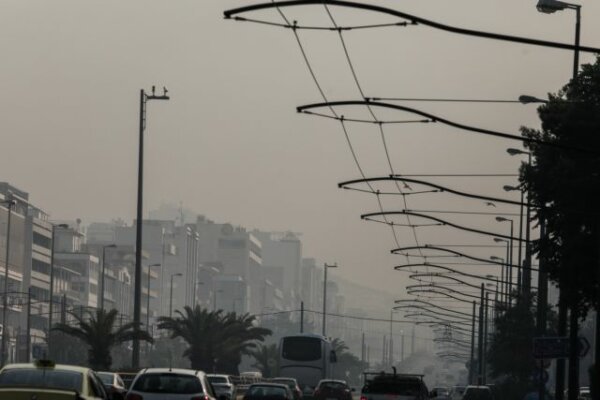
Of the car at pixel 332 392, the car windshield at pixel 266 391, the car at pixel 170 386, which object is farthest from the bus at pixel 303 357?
the car at pixel 170 386

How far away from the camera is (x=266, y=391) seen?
5519cm

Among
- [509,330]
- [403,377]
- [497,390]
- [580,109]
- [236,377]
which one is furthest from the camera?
[236,377]

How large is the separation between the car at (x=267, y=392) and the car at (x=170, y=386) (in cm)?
2318

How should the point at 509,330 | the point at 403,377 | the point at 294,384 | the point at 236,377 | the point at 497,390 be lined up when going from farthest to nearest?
the point at 236,377, the point at 497,390, the point at 509,330, the point at 294,384, the point at 403,377

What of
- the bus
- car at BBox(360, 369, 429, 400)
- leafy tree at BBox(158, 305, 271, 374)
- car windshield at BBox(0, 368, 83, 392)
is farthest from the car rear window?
leafy tree at BBox(158, 305, 271, 374)

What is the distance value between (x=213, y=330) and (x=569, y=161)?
194 ft

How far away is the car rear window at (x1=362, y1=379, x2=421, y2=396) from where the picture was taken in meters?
46.2

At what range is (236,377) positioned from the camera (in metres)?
99.0

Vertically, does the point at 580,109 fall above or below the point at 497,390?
above

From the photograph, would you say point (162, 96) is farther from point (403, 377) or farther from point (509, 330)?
point (403, 377)

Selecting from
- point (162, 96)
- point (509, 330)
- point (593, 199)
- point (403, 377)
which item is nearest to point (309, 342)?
point (509, 330)

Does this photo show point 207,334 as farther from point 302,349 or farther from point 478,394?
point 478,394

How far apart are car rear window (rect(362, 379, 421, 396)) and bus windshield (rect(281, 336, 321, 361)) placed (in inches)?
1623

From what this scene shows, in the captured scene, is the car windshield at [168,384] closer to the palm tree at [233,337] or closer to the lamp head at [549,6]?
the lamp head at [549,6]
